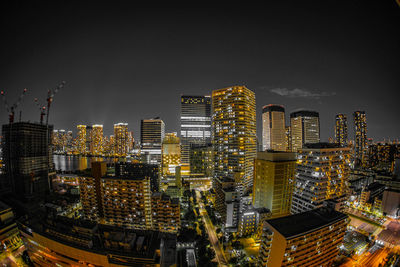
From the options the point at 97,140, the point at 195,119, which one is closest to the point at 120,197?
the point at 195,119

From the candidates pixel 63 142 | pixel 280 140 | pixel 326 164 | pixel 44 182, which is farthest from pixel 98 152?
pixel 326 164

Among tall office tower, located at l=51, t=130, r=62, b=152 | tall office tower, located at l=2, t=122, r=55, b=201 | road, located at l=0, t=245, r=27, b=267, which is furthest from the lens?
tall office tower, located at l=51, t=130, r=62, b=152

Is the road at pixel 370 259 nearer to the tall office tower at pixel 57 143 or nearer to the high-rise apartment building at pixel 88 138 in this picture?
the high-rise apartment building at pixel 88 138

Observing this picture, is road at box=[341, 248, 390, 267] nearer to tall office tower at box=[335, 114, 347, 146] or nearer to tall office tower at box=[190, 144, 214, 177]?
tall office tower at box=[190, 144, 214, 177]

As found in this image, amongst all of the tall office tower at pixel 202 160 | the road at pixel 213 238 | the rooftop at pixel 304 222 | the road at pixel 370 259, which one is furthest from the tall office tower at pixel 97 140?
the road at pixel 370 259

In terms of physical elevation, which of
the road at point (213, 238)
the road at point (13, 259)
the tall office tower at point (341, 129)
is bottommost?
the road at point (213, 238)

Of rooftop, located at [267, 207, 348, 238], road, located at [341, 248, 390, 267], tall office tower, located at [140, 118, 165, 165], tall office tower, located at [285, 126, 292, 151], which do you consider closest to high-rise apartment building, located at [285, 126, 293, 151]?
tall office tower, located at [285, 126, 292, 151]

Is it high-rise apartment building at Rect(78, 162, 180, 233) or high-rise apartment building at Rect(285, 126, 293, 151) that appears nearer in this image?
high-rise apartment building at Rect(78, 162, 180, 233)

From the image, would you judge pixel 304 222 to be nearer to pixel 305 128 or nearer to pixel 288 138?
pixel 305 128
